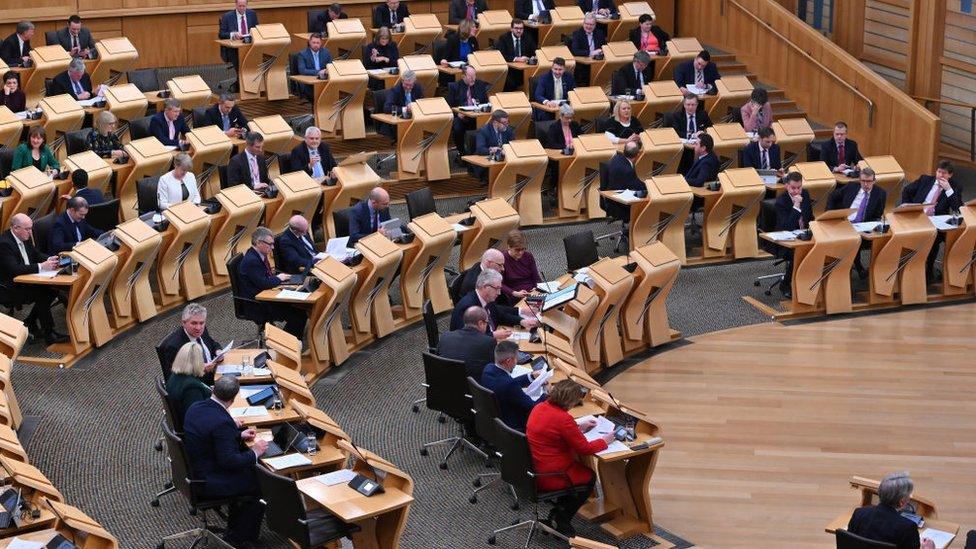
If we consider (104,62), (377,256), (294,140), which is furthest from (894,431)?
(104,62)

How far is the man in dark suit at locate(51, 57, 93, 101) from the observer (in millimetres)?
13524

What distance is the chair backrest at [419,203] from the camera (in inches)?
465

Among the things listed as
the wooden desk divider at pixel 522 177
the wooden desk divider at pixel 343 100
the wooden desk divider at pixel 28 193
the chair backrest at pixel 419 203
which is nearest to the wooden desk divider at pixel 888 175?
the wooden desk divider at pixel 522 177

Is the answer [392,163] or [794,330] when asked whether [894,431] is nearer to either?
[794,330]

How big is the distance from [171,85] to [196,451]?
7.33m

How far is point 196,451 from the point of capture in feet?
23.8

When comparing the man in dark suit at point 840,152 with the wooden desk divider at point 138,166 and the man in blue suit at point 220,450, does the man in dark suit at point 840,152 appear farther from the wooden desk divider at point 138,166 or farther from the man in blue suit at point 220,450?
the man in blue suit at point 220,450

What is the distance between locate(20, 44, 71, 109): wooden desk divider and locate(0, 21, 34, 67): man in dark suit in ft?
0.79

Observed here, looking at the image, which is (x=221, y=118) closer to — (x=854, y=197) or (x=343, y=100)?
(x=343, y=100)

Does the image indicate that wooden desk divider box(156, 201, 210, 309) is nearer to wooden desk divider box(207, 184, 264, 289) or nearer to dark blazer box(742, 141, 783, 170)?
wooden desk divider box(207, 184, 264, 289)

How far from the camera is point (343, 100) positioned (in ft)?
47.3

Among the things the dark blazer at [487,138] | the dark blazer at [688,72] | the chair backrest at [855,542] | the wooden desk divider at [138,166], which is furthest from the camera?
the dark blazer at [688,72]

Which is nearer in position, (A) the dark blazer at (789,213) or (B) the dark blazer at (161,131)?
(A) the dark blazer at (789,213)

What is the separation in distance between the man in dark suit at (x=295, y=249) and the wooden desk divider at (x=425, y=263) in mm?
791
